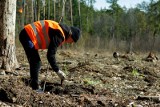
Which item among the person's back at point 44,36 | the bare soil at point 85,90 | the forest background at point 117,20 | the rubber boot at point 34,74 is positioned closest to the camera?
the bare soil at point 85,90

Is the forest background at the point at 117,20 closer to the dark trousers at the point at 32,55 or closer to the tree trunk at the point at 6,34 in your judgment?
the tree trunk at the point at 6,34

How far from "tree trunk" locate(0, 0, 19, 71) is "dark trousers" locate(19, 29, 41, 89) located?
205cm

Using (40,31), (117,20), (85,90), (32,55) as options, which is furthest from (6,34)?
(117,20)

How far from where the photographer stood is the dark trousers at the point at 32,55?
6.37 m

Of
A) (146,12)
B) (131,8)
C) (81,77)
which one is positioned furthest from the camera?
(131,8)

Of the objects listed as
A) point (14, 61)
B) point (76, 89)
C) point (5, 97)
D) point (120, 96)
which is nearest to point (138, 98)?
point (120, 96)

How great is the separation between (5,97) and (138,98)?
7.56ft

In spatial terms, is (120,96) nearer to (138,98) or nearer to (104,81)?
(138,98)

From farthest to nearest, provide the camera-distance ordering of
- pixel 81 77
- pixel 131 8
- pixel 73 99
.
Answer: pixel 131 8
pixel 81 77
pixel 73 99

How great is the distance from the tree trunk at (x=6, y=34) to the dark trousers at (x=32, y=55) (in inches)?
80.6

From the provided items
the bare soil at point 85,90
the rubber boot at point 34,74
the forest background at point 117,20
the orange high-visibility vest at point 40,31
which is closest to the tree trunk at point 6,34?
the bare soil at point 85,90

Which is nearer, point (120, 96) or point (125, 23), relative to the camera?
point (120, 96)

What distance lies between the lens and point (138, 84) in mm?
8312

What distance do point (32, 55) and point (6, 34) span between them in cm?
218
